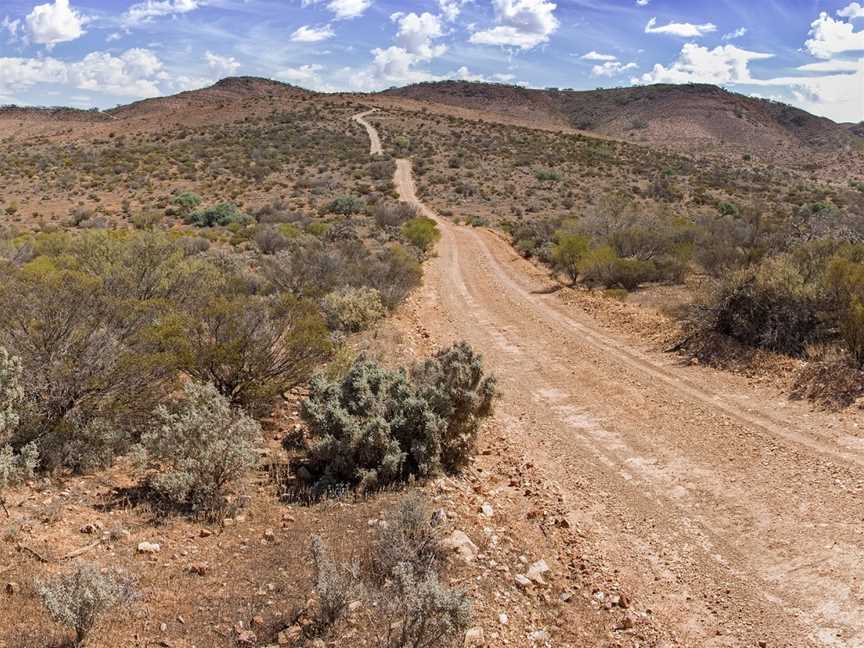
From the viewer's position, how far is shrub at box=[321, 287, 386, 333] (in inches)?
553

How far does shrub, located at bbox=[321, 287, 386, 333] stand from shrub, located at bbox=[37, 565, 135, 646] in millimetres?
9991

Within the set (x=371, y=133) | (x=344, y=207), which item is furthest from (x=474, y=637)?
(x=371, y=133)

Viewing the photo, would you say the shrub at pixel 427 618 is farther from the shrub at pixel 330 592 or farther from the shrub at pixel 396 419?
the shrub at pixel 396 419

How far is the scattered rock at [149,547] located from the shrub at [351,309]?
29.0ft

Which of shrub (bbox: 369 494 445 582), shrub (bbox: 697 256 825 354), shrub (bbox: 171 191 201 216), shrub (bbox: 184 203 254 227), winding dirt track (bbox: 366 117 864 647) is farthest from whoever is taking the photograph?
shrub (bbox: 171 191 201 216)

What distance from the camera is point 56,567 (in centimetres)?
482

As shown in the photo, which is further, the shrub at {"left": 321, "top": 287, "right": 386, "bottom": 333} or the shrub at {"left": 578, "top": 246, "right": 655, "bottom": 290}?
the shrub at {"left": 578, "top": 246, "right": 655, "bottom": 290}

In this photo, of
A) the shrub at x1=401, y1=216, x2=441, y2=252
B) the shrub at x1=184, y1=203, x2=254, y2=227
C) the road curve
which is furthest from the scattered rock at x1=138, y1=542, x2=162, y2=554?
the road curve

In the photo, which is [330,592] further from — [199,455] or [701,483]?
[701,483]

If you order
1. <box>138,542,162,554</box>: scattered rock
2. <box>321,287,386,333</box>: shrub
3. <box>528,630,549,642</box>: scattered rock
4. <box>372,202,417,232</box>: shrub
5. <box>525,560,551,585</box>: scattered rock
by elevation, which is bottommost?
<box>528,630,549,642</box>: scattered rock

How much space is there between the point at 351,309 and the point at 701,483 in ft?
29.1

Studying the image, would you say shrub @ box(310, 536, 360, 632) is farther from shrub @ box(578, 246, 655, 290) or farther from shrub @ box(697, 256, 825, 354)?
shrub @ box(578, 246, 655, 290)

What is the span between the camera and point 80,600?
394 cm

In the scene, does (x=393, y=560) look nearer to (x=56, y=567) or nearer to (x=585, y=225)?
(x=56, y=567)
